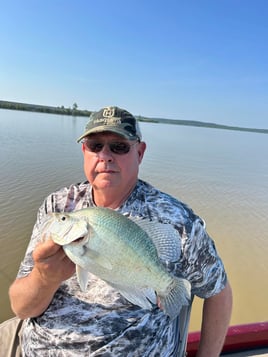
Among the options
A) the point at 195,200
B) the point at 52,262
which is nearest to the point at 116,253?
the point at 52,262

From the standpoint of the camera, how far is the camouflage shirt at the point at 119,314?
1.88 metres

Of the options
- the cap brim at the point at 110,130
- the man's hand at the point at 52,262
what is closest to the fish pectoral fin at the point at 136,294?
the man's hand at the point at 52,262

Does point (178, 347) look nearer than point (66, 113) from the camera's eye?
Yes

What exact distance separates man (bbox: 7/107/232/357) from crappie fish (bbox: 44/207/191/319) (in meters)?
0.28

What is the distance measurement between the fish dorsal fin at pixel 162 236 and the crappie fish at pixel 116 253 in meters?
0.04

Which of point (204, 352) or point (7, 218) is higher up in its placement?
point (204, 352)

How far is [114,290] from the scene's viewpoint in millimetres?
1883

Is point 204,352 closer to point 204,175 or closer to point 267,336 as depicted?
point 267,336

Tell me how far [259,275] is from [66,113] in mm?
79726

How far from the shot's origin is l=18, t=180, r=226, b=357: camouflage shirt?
6.16ft

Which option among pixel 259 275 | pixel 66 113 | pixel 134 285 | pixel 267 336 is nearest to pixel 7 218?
pixel 259 275

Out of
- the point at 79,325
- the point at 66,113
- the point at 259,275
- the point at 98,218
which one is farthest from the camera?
the point at 66,113

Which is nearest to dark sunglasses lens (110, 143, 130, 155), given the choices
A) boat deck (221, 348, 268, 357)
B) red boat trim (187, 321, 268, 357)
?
red boat trim (187, 321, 268, 357)

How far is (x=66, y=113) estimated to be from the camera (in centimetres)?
8175
